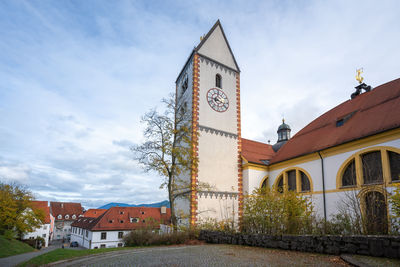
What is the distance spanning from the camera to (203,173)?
1839 centimetres

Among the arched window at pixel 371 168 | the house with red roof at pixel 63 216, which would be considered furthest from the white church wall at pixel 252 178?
the house with red roof at pixel 63 216

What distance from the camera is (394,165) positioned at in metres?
12.5

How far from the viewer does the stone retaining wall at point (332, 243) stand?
670 cm

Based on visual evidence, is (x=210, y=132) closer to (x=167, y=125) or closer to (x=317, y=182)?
(x=167, y=125)

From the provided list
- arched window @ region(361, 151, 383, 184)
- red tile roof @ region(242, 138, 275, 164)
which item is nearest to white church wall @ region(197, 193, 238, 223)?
red tile roof @ region(242, 138, 275, 164)

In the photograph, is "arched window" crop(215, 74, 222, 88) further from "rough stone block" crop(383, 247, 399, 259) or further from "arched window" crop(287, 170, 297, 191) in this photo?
"rough stone block" crop(383, 247, 399, 259)

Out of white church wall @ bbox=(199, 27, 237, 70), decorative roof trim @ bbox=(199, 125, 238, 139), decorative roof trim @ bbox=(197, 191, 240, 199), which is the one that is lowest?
decorative roof trim @ bbox=(197, 191, 240, 199)

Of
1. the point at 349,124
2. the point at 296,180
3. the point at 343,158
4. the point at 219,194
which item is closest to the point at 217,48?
the point at 349,124

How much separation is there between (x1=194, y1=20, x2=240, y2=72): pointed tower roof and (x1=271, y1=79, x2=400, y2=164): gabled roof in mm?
8083

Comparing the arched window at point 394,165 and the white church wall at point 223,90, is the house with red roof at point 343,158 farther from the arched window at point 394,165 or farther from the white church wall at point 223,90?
the white church wall at point 223,90

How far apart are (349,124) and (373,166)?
3.38 meters

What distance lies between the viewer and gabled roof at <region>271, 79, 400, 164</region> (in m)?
13.7

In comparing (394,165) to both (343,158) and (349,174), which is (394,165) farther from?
(343,158)

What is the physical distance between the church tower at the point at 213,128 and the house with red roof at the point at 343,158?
1505 mm
